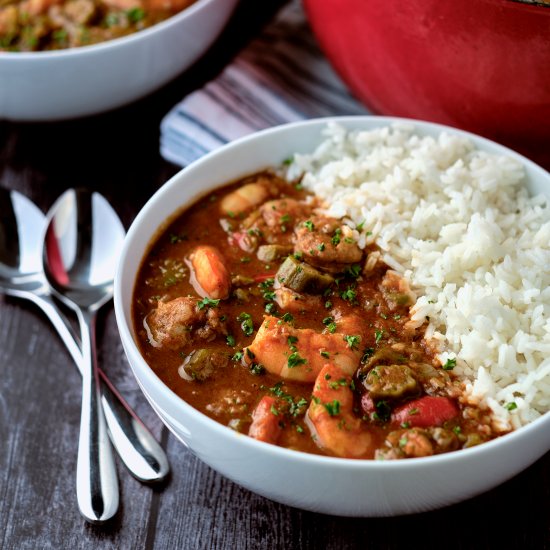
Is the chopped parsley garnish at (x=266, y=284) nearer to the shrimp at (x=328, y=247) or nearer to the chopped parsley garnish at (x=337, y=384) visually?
the shrimp at (x=328, y=247)

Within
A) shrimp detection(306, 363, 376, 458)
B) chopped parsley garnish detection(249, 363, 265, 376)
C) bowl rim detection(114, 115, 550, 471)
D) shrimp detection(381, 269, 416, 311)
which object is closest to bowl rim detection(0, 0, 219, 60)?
bowl rim detection(114, 115, 550, 471)

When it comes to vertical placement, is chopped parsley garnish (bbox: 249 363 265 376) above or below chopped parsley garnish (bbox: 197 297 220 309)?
above

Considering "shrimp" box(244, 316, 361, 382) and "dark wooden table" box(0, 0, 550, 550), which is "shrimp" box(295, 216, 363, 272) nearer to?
"shrimp" box(244, 316, 361, 382)

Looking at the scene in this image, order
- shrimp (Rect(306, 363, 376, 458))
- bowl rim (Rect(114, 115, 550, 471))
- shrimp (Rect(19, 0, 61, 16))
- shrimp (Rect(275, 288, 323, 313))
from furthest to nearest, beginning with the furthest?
1. shrimp (Rect(19, 0, 61, 16))
2. shrimp (Rect(275, 288, 323, 313))
3. shrimp (Rect(306, 363, 376, 458))
4. bowl rim (Rect(114, 115, 550, 471))

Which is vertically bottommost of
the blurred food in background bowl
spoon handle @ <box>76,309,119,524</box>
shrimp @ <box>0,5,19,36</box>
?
spoon handle @ <box>76,309,119,524</box>

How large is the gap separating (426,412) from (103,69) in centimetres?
230

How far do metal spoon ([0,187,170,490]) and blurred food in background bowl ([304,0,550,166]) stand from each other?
166cm

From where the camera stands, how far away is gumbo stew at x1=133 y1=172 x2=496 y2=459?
256 centimetres

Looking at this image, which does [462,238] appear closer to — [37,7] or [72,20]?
[72,20]

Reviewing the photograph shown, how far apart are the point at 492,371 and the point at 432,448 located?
0.39 meters

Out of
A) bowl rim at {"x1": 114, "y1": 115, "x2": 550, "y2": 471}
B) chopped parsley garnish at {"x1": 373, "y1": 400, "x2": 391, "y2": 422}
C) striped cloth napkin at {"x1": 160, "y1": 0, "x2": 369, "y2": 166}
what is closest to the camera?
bowl rim at {"x1": 114, "y1": 115, "x2": 550, "y2": 471}

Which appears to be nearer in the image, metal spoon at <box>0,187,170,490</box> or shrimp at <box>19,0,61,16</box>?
metal spoon at <box>0,187,170,490</box>

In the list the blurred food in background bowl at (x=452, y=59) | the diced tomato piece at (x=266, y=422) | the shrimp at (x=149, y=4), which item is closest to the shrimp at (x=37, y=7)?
the shrimp at (x=149, y=4)

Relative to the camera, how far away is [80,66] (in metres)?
3.81
